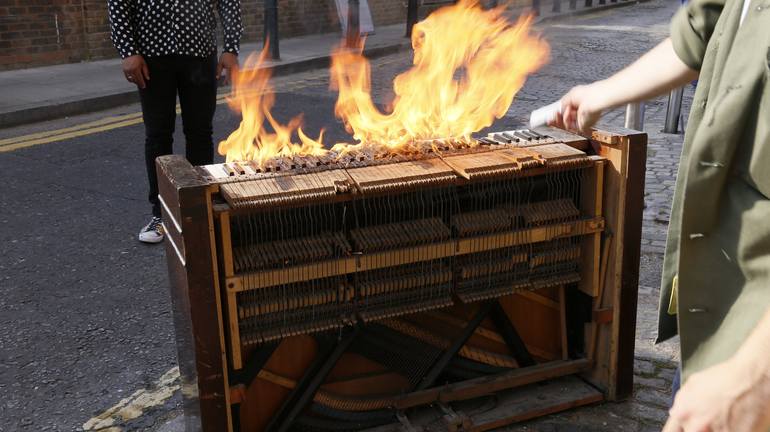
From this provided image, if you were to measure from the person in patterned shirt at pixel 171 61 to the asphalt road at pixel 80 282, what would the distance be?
0.54 meters

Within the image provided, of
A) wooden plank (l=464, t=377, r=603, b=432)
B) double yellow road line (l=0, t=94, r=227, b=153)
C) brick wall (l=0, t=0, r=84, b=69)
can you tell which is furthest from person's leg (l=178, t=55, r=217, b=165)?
brick wall (l=0, t=0, r=84, b=69)

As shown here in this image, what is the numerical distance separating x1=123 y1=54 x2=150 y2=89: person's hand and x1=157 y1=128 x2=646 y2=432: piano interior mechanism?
228 cm

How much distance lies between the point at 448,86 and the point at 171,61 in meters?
2.21

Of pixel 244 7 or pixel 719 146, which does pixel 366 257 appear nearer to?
pixel 719 146

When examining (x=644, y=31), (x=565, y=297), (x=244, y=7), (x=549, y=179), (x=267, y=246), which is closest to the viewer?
(x=267, y=246)

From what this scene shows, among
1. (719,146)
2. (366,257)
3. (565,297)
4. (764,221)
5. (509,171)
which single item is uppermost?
(719,146)

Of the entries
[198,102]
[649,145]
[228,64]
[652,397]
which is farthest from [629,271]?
[649,145]

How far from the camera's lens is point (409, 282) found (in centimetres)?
299

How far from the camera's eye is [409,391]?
3240mm

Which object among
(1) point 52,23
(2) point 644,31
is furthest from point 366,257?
(2) point 644,31

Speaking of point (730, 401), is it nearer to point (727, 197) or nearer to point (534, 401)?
point (727, 197)

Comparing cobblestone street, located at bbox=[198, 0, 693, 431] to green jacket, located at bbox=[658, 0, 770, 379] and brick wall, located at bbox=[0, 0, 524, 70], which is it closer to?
green jacket, located at bbox=[658, 0, 770, 379]

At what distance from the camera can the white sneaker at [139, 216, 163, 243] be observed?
5.34 meters

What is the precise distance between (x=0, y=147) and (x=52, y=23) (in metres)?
5.02
